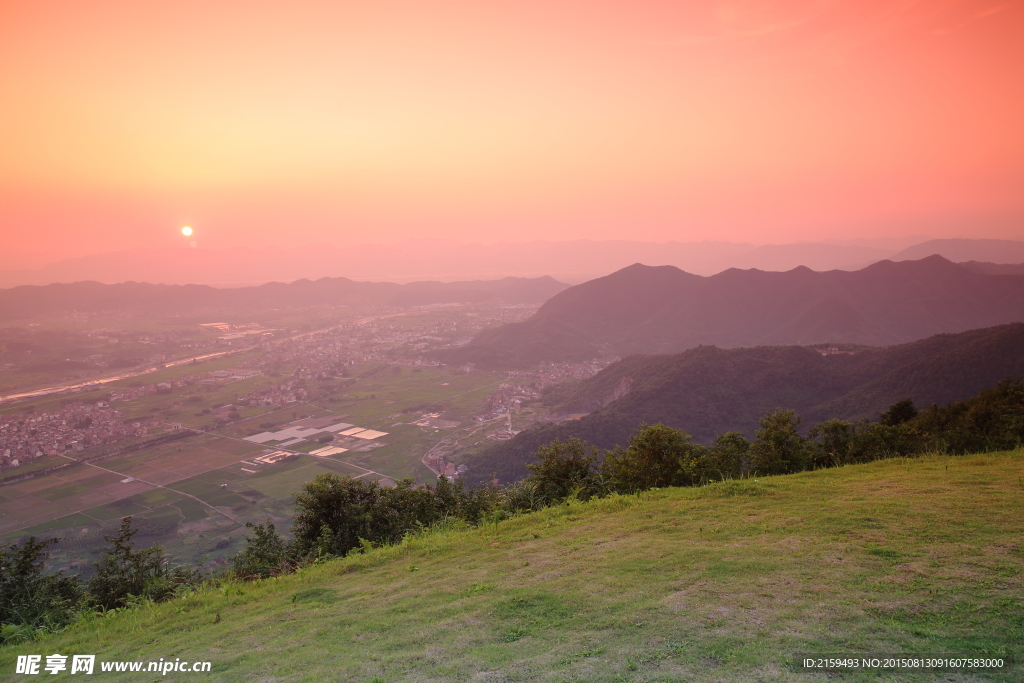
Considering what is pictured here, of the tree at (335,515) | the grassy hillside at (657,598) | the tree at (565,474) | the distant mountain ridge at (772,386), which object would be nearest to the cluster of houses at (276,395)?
the distant mountain ridge at (772,386)

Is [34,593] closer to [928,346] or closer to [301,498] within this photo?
[301,498]

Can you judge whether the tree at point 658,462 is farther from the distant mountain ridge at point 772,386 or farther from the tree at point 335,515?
the distant mountain ridge at point 772,386

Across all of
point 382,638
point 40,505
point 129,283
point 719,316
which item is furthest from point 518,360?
point 129,283

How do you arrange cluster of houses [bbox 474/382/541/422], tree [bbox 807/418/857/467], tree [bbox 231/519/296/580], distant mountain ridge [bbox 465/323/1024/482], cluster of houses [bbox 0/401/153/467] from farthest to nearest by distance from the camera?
cluster of houses [bbox 474/382/541/422] → cluster of houses [bbox 0/401/153/467] → distant mountain ridge [bbox 465/323/1024/482] → tree [bbox 807/418/857/467] → tree [bbox 231/519/296/580]

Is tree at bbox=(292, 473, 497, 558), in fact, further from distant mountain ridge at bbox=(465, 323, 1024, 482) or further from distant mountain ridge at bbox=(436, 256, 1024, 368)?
distant mountain ridge at bbox=(436, 256, 1024, 368)

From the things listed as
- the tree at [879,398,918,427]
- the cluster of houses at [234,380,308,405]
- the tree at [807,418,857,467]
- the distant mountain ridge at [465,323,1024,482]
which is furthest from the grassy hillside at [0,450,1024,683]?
the cluster of houses at [234,380,308,405]

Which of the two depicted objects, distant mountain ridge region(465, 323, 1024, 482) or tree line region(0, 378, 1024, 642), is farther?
distant mountain ridge region(465, 323, 1024, 482)

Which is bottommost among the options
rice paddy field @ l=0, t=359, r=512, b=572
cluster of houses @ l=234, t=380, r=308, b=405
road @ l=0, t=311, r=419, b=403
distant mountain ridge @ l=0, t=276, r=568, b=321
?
rice paddy field @ l=0, t=359, r=512, b=572
